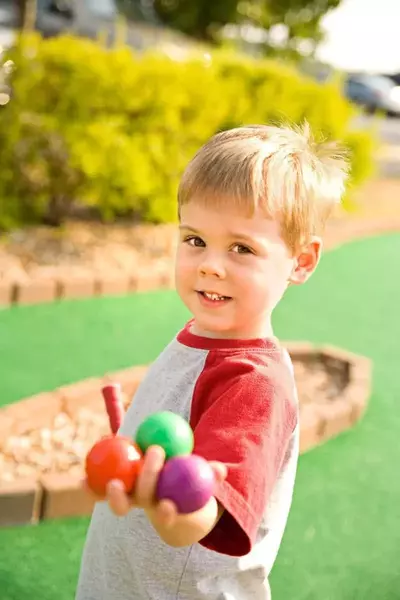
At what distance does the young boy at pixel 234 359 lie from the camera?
5.34 ft

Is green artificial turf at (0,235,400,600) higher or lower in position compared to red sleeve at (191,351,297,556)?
lower

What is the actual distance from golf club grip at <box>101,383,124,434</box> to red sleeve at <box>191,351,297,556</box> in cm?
38

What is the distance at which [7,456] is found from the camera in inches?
144

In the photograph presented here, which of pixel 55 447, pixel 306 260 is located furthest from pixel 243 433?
pixel 55 447

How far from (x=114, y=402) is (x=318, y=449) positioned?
228cm

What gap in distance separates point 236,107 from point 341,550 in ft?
24.4

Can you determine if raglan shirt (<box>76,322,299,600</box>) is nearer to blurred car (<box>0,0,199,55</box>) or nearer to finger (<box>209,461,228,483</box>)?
finger (<box>209,461,228,483</box>)

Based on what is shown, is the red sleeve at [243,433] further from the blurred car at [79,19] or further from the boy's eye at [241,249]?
the blurred car at [79,19]

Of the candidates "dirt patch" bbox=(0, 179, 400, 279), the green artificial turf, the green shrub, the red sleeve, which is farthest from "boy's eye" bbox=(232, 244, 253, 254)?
the green shrub

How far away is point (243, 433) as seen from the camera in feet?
5.24

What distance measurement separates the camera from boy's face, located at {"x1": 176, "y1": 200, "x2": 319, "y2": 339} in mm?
1768

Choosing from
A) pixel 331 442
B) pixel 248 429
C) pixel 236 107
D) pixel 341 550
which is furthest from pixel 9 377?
pixel 236 107

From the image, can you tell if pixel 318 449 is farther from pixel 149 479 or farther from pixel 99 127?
pixel 99 127

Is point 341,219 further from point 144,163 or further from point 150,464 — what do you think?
point 150,464
